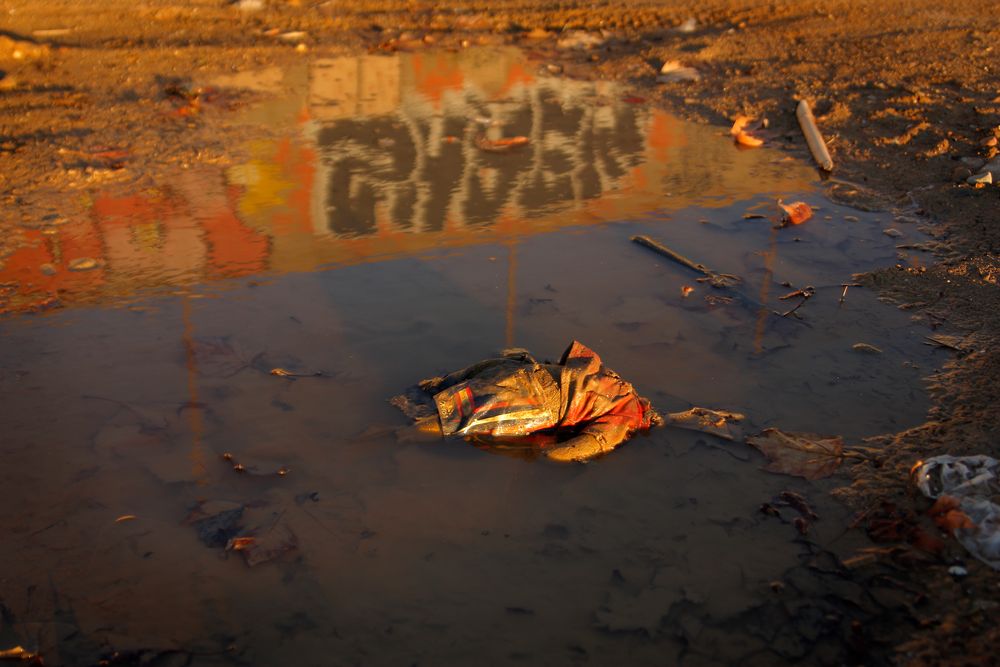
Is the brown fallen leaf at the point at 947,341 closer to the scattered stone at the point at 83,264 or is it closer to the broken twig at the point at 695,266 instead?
the broken twig at the point at 695,266

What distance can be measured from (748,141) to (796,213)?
5.50ft

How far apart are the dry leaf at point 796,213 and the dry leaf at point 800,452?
2.68 meters

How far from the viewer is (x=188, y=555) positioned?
343 cm

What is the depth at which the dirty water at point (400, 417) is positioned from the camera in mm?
3168

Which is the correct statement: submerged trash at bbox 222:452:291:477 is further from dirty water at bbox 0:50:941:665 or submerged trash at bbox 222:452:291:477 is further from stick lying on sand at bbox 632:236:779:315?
stick lying on sand at bbox 632:236:779:315

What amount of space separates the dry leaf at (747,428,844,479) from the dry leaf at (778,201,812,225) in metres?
2.68

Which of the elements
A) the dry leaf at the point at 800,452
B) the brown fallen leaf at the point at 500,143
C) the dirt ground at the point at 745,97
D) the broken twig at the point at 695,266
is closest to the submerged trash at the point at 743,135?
the dirt ground at the point at 745,97

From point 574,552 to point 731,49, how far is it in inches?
327

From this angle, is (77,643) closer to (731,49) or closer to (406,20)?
(731,49)

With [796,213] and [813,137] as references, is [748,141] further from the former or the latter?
[796,213]

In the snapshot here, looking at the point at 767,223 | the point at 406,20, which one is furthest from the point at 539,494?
the point at 406,20

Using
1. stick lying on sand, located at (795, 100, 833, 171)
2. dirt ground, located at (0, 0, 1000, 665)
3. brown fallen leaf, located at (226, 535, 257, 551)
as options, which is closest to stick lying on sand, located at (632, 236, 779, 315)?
dirt ground, located at (0, 0, 1000, 665)

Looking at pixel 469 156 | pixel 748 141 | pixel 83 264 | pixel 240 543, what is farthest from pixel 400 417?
pixel 748 141

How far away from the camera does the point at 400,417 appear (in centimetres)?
426
